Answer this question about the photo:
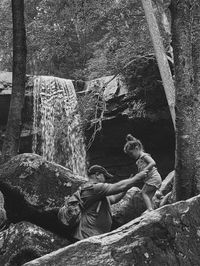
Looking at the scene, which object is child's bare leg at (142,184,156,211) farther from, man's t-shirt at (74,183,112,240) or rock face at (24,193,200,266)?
rock face at (24,193,200,266)

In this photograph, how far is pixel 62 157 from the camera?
15.2 meters

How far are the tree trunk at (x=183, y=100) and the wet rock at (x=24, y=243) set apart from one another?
81.5 inches

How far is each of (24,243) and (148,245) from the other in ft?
10.3

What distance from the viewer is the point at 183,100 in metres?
4.86

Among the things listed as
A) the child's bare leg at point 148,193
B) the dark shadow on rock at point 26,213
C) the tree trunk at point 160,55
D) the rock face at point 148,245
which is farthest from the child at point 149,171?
the rock face at point 148,245

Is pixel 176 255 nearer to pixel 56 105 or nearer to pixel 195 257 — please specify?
pixel 195 257

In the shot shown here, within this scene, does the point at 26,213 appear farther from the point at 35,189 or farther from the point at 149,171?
the point at 149,171

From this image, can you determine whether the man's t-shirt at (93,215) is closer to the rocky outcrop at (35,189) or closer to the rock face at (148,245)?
the rock face at (148,245)

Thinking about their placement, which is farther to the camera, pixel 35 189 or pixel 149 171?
pixel 149 171

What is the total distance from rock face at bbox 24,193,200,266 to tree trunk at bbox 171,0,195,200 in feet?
5.10

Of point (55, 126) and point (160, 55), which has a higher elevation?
point (160, 55)

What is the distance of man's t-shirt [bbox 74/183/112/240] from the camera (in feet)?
15.4

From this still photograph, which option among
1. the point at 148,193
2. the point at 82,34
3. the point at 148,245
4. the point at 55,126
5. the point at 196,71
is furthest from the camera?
the point at 82,34

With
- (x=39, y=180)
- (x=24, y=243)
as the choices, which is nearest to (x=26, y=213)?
(x=39, y=180)
